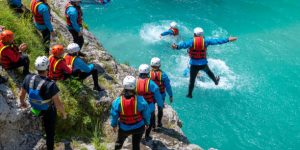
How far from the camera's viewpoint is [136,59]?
15383 millimetres

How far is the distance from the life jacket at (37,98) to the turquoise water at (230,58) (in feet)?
21.2

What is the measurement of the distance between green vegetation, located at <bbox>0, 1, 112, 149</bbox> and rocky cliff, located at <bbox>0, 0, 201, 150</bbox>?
0.16 meters

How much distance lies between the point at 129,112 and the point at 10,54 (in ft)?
8.00

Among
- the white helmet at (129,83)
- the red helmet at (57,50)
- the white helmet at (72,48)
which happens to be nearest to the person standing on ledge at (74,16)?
the white helmet at (72,48)

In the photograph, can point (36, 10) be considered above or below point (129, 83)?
above

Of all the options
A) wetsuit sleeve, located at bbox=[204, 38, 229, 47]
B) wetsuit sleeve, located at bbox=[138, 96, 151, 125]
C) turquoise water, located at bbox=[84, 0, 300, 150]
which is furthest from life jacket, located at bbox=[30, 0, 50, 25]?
turquoise water, located at bbox=[84, 0, 300, 150]

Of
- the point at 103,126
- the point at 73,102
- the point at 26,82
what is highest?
the point at 26,82

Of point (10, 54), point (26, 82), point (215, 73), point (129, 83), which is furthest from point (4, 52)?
point (215, 73)

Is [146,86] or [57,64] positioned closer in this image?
[146,86]

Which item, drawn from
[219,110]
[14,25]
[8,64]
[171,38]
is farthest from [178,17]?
[8,64]

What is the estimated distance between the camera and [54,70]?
646 cm

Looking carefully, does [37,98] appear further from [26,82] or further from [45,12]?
[45,12]

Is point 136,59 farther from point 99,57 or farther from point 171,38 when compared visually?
point 99,57

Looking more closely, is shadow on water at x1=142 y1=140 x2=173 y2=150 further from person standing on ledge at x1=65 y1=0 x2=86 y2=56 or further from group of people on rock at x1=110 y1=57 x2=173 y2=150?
person standing on ledge at x1=65 y1=0 x2=86 y2=56
